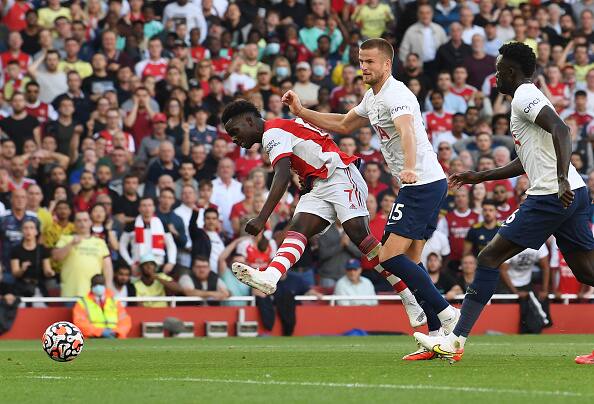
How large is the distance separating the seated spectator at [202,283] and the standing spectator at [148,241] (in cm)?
32

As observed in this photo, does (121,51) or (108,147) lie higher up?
(121,51)

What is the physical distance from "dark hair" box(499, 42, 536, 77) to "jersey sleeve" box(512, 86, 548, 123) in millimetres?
229

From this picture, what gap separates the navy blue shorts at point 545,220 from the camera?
10.1 metres

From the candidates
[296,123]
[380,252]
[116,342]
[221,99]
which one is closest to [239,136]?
[296,123]

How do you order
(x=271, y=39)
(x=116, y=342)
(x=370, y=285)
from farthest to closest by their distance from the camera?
(x=271, y=39) < (x=370, y=285) < (x=116, y=342)

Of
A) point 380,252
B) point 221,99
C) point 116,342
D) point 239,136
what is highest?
point 221,99

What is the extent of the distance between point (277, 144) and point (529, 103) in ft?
8.44

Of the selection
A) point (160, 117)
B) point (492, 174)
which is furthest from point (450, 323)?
point (160, 117)

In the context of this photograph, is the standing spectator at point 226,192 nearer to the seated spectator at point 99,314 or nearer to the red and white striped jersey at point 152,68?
the red and white striped jersey at point 152,68

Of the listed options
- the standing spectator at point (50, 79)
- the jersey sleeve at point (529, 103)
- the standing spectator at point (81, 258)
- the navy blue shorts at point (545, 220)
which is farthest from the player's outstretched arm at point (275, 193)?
the standing spectator at point (50, 79)

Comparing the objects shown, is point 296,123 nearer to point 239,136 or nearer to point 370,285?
point 239,136

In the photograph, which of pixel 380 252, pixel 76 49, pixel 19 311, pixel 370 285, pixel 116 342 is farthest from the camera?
pixel 76 49

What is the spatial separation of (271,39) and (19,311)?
28.2 feet

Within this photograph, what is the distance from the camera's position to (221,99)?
74.0 ft
